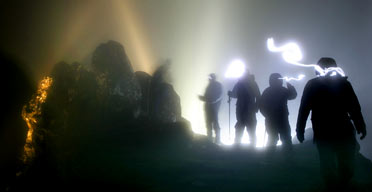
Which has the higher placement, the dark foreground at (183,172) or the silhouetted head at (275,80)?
the silhouetted head at (275,80)

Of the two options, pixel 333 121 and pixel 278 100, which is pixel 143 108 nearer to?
pixel 278 100

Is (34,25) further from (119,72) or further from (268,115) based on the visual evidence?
(119,72)

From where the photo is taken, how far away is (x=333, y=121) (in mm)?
5172

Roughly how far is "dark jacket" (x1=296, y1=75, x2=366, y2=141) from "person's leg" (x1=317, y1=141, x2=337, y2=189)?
186 millimetres

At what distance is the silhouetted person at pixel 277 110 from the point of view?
30.6ft

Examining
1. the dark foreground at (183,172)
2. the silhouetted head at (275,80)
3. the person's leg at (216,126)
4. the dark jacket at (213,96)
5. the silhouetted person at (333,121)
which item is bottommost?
the dark foreground at (183,172)

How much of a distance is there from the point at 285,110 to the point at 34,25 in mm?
10208

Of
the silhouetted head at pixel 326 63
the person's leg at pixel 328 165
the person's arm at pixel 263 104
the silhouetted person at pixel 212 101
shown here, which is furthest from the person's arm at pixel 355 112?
the silhouetted person at pixel 212 101

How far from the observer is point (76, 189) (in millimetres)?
6562

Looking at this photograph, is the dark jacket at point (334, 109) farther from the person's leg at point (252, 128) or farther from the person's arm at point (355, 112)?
the person's leg at point (252, 128)

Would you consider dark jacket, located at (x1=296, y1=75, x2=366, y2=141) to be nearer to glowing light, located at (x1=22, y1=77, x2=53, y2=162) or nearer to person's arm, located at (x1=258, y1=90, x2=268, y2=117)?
person's arm, located at (x1=258, y1=90, x2=268, y2=117)

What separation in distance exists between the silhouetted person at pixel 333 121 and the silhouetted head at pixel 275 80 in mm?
3845

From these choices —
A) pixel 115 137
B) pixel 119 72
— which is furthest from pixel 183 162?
pixel 119 72

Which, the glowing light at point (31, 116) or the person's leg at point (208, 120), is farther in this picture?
the person's leg at point (208, 120)
